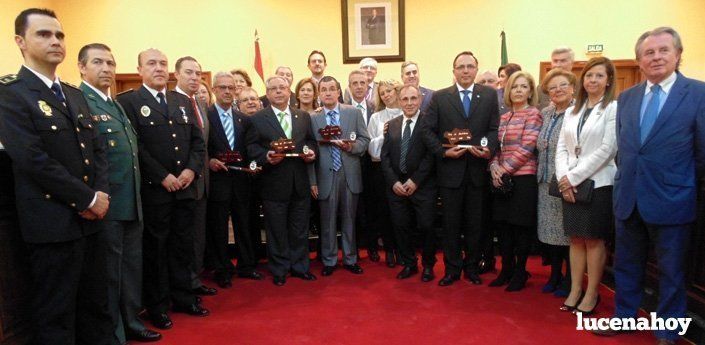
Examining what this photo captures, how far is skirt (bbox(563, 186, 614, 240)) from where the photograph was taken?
277cm

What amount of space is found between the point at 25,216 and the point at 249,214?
217cm

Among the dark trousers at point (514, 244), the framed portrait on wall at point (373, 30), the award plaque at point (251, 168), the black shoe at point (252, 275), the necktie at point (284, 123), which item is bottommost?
the black shoe at point (252, 275)

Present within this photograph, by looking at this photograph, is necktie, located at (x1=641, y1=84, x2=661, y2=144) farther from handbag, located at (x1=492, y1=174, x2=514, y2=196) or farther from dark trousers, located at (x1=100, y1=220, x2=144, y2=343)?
dark trousers, located at (x1=100, y1=220, x2=144, y2=343)

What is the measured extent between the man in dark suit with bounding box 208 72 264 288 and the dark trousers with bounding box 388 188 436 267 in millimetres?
1216

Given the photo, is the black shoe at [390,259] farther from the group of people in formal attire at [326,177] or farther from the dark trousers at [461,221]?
the dark trousers at [461,221]

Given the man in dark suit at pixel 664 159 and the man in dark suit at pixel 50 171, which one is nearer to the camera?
the man in dark suit at pixel 50 171

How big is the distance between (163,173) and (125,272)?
61 cm

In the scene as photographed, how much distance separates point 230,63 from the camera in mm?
7445

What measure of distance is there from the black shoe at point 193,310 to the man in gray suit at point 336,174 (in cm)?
112

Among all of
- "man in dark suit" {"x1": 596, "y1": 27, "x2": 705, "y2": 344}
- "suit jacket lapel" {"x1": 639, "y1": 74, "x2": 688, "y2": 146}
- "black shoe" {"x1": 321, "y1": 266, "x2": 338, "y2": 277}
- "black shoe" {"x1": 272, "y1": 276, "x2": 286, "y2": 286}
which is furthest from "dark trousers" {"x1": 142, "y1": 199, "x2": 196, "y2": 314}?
"suit jacket lapel" {"x1": 639, "y1": 74, "x2": 688, "y2": 146}

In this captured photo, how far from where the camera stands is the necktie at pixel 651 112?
7.90 feet

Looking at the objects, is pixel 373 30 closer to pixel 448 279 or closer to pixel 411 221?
pixel 411 221

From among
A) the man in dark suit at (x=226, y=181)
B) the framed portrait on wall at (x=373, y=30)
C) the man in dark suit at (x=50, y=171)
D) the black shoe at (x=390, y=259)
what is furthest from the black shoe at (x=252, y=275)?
the framed portrait on wall at (x=373, y=30)

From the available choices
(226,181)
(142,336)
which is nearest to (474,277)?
(226,181)
